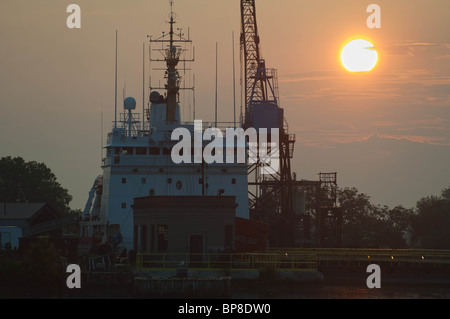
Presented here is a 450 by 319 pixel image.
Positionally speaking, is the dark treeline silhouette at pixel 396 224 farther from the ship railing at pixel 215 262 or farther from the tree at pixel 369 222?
the ship railing at pixel 215 262

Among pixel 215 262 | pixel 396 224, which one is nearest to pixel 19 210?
pixel 215 262

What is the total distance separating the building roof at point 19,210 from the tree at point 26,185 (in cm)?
5291

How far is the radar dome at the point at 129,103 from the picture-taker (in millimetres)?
80188

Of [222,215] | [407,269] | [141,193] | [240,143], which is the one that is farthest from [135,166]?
[407,269]

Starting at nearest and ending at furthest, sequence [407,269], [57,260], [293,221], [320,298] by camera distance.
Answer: [320,298]
[57,260]
[407,269]
[293,221]

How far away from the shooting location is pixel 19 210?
3307 inches

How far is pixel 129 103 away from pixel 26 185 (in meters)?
67.4

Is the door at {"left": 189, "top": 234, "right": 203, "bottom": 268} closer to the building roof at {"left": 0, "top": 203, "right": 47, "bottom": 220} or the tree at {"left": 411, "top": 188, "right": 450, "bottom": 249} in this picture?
the building roof at {"left": 0, "top": 203, "right": 47, "bottom": 220}

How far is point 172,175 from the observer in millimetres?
75000

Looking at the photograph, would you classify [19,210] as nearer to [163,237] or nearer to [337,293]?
[163,237]

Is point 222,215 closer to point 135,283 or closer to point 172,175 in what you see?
point 135,283

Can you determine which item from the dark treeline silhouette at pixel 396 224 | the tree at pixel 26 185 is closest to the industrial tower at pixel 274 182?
the dark treeline silhouette at pixel 396 224
